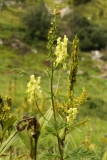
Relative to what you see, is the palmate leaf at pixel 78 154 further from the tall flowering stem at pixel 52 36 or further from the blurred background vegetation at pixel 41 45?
the blurred background vegetation at pixel 41 45

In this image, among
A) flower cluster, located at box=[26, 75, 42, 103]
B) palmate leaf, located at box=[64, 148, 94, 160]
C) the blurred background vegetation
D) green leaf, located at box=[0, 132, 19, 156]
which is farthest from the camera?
the blurred background vegetation

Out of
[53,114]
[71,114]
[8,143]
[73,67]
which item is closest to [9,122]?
[8,143]

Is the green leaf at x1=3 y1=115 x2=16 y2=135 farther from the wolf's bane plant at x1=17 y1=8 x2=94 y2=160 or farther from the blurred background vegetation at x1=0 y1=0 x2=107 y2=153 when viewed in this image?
the blurred background vegetation at x1=0 y1=0 x2=107 y2=153

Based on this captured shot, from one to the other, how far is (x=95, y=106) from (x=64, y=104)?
58.9 ft

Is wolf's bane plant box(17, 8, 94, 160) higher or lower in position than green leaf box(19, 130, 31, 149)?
higher

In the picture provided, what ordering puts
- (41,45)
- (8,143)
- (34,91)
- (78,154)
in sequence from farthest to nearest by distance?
(41,45) < (78,154) < (8,143) < (34,91)

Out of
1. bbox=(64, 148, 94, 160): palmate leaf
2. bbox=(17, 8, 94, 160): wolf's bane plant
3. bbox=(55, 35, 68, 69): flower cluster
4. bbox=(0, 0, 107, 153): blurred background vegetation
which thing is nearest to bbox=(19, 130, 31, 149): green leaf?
bbox=(17, 8, 94, 160): wolf's bane plant

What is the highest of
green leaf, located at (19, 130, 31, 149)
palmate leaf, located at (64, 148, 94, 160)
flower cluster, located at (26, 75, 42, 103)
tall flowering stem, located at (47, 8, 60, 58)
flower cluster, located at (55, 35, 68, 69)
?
tall flowering stem, located at (47, 8, 60, 58)

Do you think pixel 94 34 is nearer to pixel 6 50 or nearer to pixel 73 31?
pixel 73 31

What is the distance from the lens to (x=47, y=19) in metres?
45.7

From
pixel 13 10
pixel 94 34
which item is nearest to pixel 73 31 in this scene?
pixel 94 34

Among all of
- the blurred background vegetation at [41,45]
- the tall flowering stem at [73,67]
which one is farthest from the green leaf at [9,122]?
the blurred background vegetation at [41,45]

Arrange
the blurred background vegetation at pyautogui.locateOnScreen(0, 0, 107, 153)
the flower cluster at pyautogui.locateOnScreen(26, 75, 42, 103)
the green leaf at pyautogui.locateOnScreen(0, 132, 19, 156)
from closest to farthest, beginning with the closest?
the flower cluster at pyautogui.locateOnScreen(26, 75, 42, 103), the green leaf at pyautogui.locateOnScreen(0, 132, 19, 156), the blurred background vegetation at pyautogui.locateOnScreen(0, 0, 107, 153)

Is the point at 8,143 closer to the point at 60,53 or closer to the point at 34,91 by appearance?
the point at 34,91
